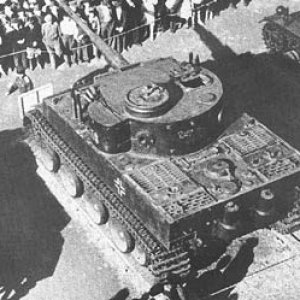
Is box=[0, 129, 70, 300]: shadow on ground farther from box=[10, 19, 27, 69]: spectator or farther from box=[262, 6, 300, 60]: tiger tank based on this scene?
box=[262, 6, 300, 60]: tiger tank

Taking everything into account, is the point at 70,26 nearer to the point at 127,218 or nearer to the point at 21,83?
the point at 21,83

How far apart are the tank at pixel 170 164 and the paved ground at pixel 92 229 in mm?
917

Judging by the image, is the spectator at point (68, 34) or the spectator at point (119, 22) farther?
the spectator at point (119, 22)

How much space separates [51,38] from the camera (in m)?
28.6

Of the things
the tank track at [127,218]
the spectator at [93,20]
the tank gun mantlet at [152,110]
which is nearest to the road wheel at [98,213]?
the tank track at [127,218]

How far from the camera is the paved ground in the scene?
70.5ft

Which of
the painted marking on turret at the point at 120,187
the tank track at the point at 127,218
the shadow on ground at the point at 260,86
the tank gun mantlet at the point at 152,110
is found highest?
the tank gun mantlet at the point at 152,110

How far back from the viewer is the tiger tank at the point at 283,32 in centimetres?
3002

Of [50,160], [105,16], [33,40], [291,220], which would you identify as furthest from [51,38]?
[291,220]

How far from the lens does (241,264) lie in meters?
22.2

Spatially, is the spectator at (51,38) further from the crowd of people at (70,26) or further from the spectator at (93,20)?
the spectator at (93,20)

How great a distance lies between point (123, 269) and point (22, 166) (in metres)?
5.99

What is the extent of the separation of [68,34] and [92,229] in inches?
342

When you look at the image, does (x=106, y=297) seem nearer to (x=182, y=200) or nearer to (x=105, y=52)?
(x=182, y=200)
